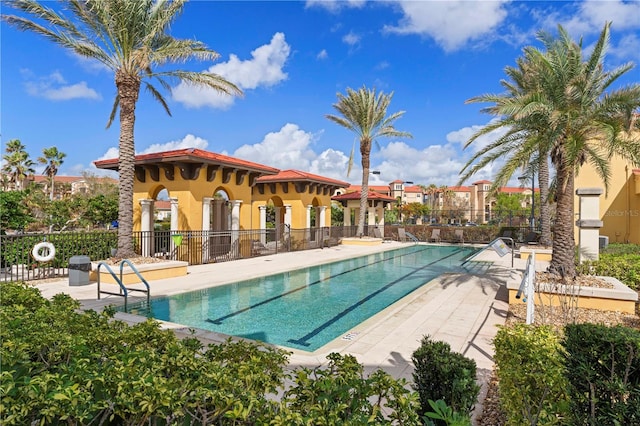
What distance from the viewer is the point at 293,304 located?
9.28 m

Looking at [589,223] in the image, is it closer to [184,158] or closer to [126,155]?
[184,158]

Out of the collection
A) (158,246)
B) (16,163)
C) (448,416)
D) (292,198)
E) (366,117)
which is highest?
(366,117)

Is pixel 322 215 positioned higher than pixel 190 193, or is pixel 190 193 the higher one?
pixel 190 193

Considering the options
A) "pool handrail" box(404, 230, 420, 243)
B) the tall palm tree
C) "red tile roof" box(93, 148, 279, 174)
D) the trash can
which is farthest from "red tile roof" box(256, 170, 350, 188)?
the tall palm tree

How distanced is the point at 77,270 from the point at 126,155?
4067mm

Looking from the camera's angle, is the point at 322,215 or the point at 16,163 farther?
the point at 16,163

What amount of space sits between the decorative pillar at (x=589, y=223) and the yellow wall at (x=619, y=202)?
9341 mm

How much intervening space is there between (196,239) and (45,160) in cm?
3970

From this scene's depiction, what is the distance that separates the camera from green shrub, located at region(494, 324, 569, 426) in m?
2.54

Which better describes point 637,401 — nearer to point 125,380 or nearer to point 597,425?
point 597,425

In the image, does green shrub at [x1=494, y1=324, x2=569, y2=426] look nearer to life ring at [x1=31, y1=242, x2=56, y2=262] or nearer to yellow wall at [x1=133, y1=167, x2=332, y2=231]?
life ring at [x1=31, y1=242, x2=56, y2=262]

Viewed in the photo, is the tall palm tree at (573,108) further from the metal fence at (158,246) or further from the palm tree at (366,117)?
the palm tree at (366,117)

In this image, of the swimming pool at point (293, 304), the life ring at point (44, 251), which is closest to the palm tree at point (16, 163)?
the life ring at point (44, 251)

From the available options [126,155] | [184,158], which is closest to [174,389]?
[126,155]
